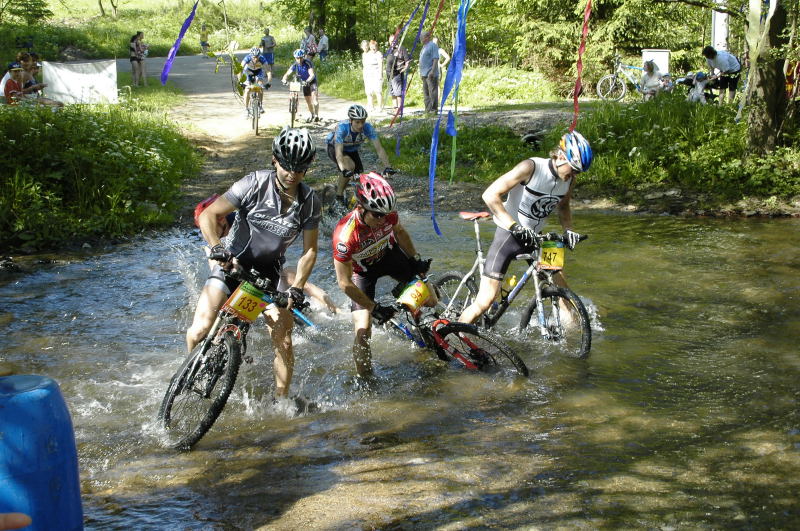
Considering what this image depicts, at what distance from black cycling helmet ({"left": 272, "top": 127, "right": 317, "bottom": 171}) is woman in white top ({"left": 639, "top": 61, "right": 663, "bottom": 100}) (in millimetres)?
17292

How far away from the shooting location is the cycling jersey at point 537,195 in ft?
22.4

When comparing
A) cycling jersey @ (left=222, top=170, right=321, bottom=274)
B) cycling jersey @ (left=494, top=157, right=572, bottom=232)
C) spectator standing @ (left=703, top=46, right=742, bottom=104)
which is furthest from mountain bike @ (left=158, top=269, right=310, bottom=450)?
spectator standing @ (left=703, top=46, right=742, bottom=104)

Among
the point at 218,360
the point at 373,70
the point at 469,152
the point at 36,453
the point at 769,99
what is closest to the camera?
the point at 36,453

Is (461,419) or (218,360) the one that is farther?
(461,419)

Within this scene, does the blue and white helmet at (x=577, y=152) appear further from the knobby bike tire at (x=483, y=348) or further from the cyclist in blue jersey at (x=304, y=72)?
the cyclist in blue jersey at (x=304, y=72)

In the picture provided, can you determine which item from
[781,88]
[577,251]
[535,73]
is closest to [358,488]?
[577,251]

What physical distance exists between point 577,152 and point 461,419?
2.41 metres

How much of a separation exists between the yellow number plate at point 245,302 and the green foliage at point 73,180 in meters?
7.21

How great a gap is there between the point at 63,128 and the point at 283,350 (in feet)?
29.2

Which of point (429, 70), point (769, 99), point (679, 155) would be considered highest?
point (429, 70)

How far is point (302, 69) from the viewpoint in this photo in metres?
20.2

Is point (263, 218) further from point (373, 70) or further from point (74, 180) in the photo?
point (373, 70)

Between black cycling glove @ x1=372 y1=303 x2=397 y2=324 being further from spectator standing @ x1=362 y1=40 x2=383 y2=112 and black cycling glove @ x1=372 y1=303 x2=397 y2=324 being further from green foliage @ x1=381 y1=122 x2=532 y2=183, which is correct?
spectator standing @ x1=362 y1=40 x2=383 y2=112

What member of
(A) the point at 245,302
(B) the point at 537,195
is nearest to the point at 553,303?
(B) the point at 537,195
